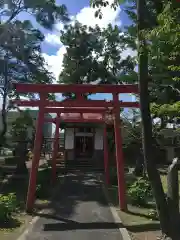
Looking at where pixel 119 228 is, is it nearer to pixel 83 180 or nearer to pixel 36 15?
pixel 83 180

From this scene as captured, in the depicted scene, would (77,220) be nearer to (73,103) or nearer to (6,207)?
(6,207)

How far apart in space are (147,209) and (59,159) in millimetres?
16661

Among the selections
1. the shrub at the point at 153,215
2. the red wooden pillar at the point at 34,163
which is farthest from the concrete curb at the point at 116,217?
the red wooden pillar at the point at 34,163

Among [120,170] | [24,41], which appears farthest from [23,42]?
[120,170]

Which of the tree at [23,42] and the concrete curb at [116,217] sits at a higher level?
the tree at [23,42]

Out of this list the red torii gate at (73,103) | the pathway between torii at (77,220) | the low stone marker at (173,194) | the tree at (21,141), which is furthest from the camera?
the tree at (21,141)

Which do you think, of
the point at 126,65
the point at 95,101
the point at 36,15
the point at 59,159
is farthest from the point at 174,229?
the point at 126,65

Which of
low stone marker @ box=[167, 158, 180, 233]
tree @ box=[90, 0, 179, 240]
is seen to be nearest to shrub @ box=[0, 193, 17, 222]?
tree @ box=[90, 0, 179, 240]

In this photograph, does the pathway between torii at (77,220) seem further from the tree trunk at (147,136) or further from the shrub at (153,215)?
the tree trunk at (147,136)

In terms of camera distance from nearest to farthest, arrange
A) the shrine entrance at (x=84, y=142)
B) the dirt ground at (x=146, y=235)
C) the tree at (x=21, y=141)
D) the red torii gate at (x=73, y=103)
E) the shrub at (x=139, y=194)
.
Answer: the dirt ground at (x=146, y=235) < the red torii gate at (x=73, y=103) < the shrub at (x=139, y=194) < the tree at (x=21, y=141) < the shrine entrance at (x=84, y=142)

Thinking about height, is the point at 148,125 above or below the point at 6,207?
above

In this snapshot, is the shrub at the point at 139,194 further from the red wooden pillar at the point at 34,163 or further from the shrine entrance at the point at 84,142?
the shrine entrance at the point at 84,142

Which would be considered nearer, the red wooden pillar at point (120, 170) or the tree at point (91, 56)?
the red wooden pillar at point (120, 170)

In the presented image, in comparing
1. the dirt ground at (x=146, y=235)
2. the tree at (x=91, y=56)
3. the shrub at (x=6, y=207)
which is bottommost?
the dirt ground at (x=146, y=235)
